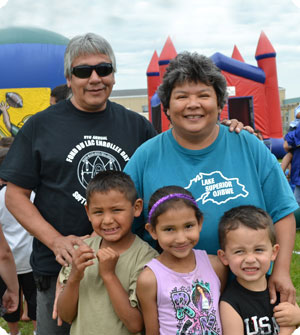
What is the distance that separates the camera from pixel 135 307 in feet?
6.27

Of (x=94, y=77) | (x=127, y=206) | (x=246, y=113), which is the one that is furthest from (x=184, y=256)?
(x=246, y=113)

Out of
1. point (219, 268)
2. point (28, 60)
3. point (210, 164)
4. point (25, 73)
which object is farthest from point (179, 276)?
point (28, 60)

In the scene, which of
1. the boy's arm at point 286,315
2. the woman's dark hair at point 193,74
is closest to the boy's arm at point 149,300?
the boy's arm at point 286,315

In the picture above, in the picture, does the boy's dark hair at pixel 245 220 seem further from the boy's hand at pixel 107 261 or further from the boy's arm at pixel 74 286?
the boy's arm at pixel 74 286

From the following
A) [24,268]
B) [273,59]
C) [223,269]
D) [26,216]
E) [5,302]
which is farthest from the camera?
[273,59]

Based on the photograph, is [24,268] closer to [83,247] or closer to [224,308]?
[83,247]

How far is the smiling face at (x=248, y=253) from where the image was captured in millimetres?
1943

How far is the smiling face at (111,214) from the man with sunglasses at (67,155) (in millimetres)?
281

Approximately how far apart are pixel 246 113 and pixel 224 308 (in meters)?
13.3

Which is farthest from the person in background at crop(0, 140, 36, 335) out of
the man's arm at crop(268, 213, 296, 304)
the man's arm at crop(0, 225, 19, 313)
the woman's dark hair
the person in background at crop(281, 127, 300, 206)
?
the person in background at crop(281, 127, 300, 206)

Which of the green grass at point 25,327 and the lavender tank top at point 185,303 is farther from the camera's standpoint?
the green grass at point 25,327

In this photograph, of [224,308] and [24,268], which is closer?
[224,308]

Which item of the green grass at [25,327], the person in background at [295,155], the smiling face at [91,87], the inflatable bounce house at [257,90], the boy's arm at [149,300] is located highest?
the inflatable bounce house at [257,90]

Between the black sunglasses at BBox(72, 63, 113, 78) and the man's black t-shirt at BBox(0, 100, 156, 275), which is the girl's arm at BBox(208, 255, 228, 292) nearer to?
the man's black t-shirt at BBox(0, 100, 156, 275)
